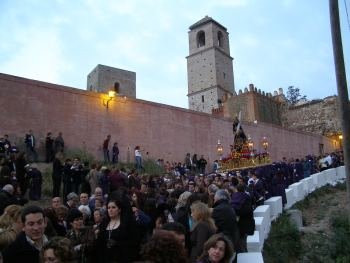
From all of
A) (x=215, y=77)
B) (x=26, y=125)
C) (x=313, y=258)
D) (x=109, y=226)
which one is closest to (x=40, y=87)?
(x=26, y=125)

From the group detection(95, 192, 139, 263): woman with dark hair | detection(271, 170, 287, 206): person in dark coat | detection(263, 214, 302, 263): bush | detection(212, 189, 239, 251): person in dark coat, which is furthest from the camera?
detection(271, 170, 287, 206): person in dark coat

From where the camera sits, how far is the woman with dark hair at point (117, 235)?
4488 mm

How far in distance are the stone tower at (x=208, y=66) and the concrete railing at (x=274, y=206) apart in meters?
35.8

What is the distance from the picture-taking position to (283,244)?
34.7 feet

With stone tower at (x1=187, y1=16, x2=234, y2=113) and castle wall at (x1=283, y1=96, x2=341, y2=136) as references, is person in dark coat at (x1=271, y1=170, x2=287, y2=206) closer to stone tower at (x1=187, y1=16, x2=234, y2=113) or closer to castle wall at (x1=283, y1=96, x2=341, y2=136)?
castle wall at (x1=283, y1=96, x2=341, y2=136)

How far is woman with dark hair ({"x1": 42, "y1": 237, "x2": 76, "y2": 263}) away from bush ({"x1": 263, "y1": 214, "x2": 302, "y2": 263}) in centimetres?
638

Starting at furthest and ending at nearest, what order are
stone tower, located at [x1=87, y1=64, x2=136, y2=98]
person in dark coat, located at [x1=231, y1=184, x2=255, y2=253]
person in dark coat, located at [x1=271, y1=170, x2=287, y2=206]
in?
stone tower, located at [x1=87, y1=64, x2=136, y2=98]
person in dark coat, located at [x1=271, y1=170, x2=287, y2=206]
person in dark coat, located at [x1=231, y1=184, x2=255, y2=253]

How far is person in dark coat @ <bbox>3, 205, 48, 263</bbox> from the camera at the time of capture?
3.78 metres

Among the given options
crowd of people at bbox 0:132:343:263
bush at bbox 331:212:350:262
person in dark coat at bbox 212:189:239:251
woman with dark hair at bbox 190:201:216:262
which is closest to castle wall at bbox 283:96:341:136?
bush at bbox 331:212:350:262

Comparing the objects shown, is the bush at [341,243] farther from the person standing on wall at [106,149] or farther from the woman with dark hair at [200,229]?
the person standing on wall at [106,149]

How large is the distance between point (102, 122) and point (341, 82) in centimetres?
1740

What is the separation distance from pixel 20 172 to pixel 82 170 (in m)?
1.88

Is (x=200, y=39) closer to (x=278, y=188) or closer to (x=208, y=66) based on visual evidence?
(x=208, y=66)

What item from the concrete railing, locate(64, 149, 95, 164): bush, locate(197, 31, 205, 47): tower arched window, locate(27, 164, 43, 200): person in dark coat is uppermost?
locate(197, 31, 205, 47): tower arched window
